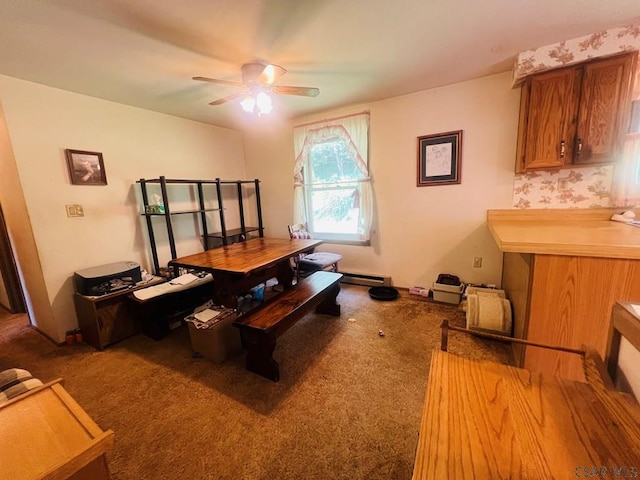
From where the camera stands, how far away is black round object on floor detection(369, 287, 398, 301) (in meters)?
3.01

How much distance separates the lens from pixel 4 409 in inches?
34.0

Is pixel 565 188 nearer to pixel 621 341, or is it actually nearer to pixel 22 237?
pixel 621 341

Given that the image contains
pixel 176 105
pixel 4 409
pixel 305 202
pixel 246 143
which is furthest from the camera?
pixel 246 143

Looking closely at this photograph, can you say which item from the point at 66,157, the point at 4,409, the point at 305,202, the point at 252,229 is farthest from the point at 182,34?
the point at 252,229

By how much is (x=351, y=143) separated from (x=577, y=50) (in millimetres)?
2036

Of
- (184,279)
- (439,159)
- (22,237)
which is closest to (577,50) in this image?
(439,159)

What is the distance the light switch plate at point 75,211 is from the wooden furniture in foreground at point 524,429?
320cm

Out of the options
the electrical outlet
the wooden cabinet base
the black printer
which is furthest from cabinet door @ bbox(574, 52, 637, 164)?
the black printer

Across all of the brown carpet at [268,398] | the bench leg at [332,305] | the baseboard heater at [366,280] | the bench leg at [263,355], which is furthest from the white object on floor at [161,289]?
the baseboard heater at [366,280]

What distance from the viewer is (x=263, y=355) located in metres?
1.78

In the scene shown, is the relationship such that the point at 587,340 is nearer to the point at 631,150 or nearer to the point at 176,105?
the point at 631,150

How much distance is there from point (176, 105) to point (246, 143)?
1.34 meters

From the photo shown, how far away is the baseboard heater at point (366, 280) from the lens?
332 cm

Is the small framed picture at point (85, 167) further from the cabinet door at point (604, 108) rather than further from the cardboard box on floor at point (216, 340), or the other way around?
the cabinet door at point (604, 108)
